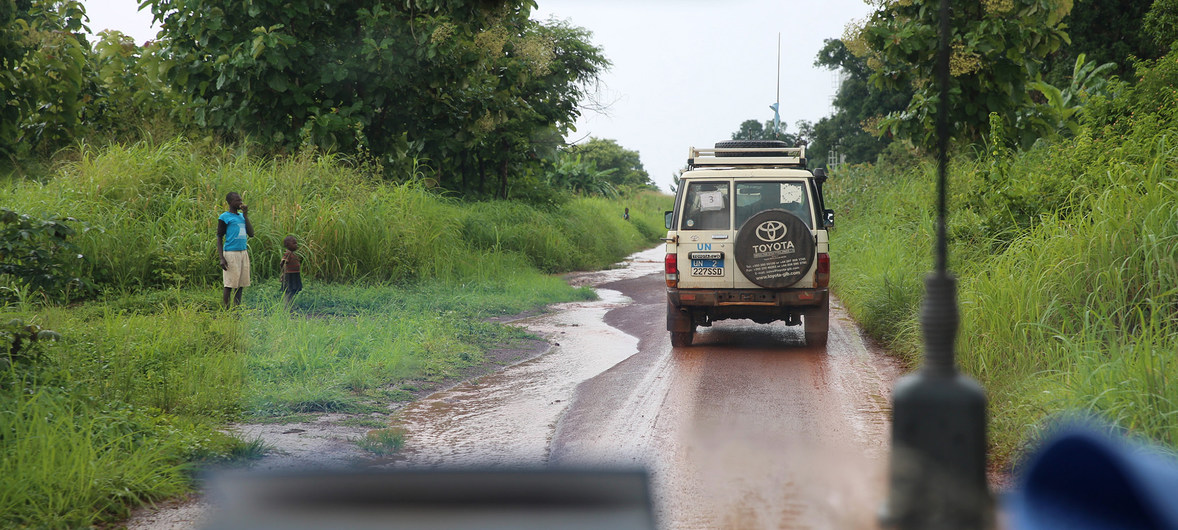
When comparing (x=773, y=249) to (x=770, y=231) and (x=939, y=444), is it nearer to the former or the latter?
(x=770, y=231)

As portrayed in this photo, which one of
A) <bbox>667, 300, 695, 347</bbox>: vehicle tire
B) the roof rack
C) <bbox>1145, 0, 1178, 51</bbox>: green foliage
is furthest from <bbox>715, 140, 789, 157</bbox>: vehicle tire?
<bbox>1145, 0, 1178, 51</bbox>: green foliage

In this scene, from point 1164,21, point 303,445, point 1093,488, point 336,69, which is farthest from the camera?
point 1164,21

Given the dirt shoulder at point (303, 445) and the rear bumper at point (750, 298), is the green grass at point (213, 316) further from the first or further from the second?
the rear bumper at point (750, 298)

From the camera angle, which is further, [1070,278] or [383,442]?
[1070,278]

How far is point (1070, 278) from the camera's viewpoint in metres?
6.29

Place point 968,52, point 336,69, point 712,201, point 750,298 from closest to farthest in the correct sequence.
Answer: point 750,298
point 712,201
point 968,52
point 336,69

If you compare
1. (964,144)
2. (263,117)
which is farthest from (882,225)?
(263,117)

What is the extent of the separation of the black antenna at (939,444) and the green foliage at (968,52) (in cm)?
1083

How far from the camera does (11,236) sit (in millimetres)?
4953

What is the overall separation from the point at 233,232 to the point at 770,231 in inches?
240

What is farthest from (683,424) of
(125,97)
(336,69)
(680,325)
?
(125,97)

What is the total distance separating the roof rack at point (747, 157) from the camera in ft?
33.7

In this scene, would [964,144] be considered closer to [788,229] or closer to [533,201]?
[788,229]

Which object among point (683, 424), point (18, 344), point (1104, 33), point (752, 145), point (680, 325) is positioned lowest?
point (680, 325)
